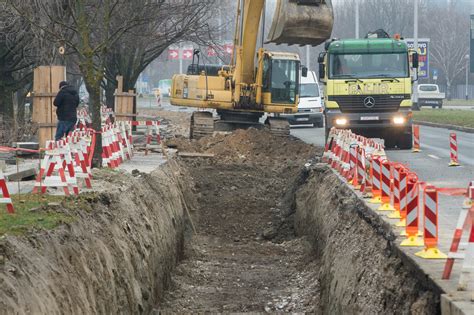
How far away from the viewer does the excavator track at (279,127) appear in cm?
3359

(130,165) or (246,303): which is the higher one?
(130,165)

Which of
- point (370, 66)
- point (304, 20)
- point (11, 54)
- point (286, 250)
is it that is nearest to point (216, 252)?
point (286, 250)

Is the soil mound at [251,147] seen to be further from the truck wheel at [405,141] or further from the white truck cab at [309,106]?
the white truck cab at [309,106]

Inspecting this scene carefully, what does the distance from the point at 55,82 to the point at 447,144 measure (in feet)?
47.8

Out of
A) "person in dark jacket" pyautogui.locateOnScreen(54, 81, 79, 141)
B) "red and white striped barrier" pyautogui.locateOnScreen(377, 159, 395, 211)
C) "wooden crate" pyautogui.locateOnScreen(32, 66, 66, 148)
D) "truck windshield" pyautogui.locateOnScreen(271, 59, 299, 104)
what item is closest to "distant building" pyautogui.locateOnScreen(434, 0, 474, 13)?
"truck windshield" pyautogui.locateOnScreen(271, 59, 299, 104)

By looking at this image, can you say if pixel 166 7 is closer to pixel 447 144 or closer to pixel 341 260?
pixel 447 144

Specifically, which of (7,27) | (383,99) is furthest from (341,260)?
(7,27)

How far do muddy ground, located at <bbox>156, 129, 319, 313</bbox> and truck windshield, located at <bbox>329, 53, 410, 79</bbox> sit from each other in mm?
2553

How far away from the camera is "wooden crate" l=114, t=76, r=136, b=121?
35.6 metres

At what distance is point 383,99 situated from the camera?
2903 centimetres

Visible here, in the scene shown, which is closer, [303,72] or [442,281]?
[442,281]

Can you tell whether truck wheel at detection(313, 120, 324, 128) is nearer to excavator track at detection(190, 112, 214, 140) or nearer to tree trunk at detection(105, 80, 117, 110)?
tree trunk at detection(105, 80, 117, 110)

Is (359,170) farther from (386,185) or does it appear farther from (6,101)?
(6,101)

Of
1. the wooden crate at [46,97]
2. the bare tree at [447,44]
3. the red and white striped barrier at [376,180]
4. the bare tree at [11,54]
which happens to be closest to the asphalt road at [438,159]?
the red and white striped barrier at [376,180]
